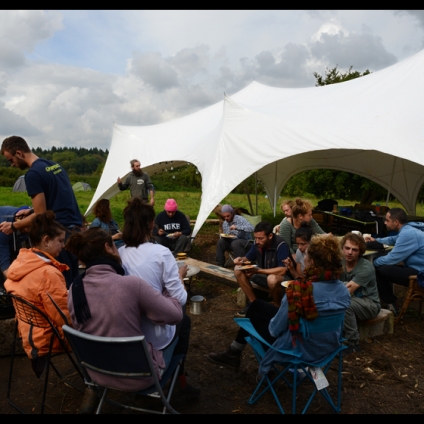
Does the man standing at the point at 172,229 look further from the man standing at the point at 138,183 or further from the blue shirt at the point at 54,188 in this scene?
the blue shirt at the point at 54,188

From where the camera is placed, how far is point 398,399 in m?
2.90

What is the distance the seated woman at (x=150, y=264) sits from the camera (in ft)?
7.77

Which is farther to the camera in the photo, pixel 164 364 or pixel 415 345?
pixel 415 345

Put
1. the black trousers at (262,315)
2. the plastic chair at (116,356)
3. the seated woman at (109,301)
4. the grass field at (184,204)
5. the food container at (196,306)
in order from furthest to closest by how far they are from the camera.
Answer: the grass field at (184,204) < the food container at (196,306) < the black trousers at (262,315) < the seated woman at (109,301) < the plastic chair at (116,356)

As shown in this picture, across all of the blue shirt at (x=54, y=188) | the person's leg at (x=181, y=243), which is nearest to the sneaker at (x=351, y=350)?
the blue shirt at (x=54, y=188)

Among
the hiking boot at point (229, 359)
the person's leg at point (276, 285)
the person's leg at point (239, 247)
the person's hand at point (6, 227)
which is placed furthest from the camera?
the person's leg at point (239, 247)

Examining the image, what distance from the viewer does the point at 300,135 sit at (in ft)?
22.7

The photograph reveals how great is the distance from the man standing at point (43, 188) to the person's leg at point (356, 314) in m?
2.45

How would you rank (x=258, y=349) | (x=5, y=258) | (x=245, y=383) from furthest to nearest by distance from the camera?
(x=5, y=258) → (x=245, y=383) → (x=258, y=349)

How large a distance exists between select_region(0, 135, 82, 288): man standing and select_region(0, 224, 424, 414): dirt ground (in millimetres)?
877

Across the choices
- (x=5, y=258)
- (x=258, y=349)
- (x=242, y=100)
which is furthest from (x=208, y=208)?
(x=242, y=100)

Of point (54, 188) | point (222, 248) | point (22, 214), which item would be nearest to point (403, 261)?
point (222, 248)

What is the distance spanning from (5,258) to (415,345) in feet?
13.1
